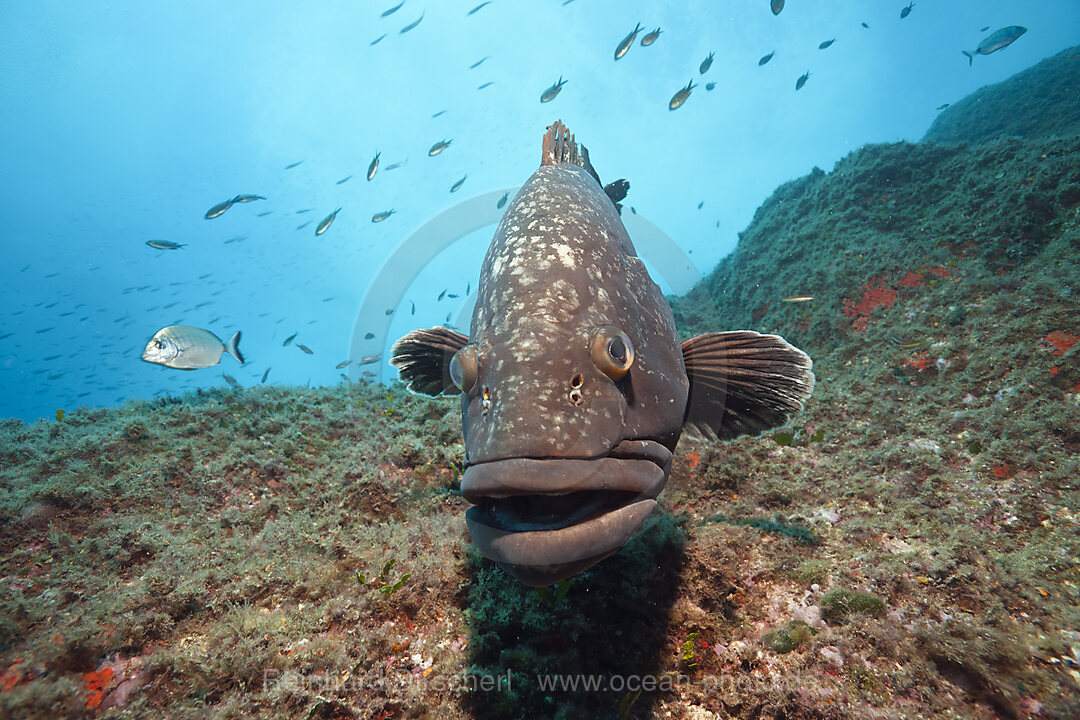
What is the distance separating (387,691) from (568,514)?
1.62m

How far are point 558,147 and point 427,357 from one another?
323 cm

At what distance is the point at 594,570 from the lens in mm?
2838

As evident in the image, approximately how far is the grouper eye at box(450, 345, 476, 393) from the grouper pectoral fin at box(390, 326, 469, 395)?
139cm

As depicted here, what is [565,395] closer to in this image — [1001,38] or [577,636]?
[577,636]

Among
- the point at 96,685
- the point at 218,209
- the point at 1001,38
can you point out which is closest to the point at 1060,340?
the point at 96,685

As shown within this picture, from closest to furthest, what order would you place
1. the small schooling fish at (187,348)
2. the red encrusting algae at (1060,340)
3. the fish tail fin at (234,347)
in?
the red encrusting algae at (1060,340)
the small schooling fish at (187,348)
the fish tail fin at (234,347)

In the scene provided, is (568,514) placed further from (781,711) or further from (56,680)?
(56,680)

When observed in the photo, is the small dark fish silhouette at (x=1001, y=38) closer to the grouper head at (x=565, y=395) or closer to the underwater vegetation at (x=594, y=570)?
the underwater vegetation at (x=594, y=570)

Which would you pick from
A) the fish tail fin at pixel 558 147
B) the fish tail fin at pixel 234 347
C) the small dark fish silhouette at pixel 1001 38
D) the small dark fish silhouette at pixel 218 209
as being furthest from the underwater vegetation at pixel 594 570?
the small dark fish silhouette at pixel 1001 38

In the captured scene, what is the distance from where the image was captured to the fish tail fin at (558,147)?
488 centimetres

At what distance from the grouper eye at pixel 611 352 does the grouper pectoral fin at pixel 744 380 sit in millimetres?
1291

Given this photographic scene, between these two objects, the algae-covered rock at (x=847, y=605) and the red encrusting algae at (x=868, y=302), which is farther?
the red encrusting algae at (x=868, y=302)

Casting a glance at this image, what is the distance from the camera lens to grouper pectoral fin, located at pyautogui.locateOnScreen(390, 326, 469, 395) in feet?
13.0

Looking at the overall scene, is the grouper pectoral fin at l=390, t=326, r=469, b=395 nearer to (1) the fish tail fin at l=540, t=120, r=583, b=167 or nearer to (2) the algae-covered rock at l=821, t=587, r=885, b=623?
(1) the fish tail fin at l=540, t=120, r=583, b=167
